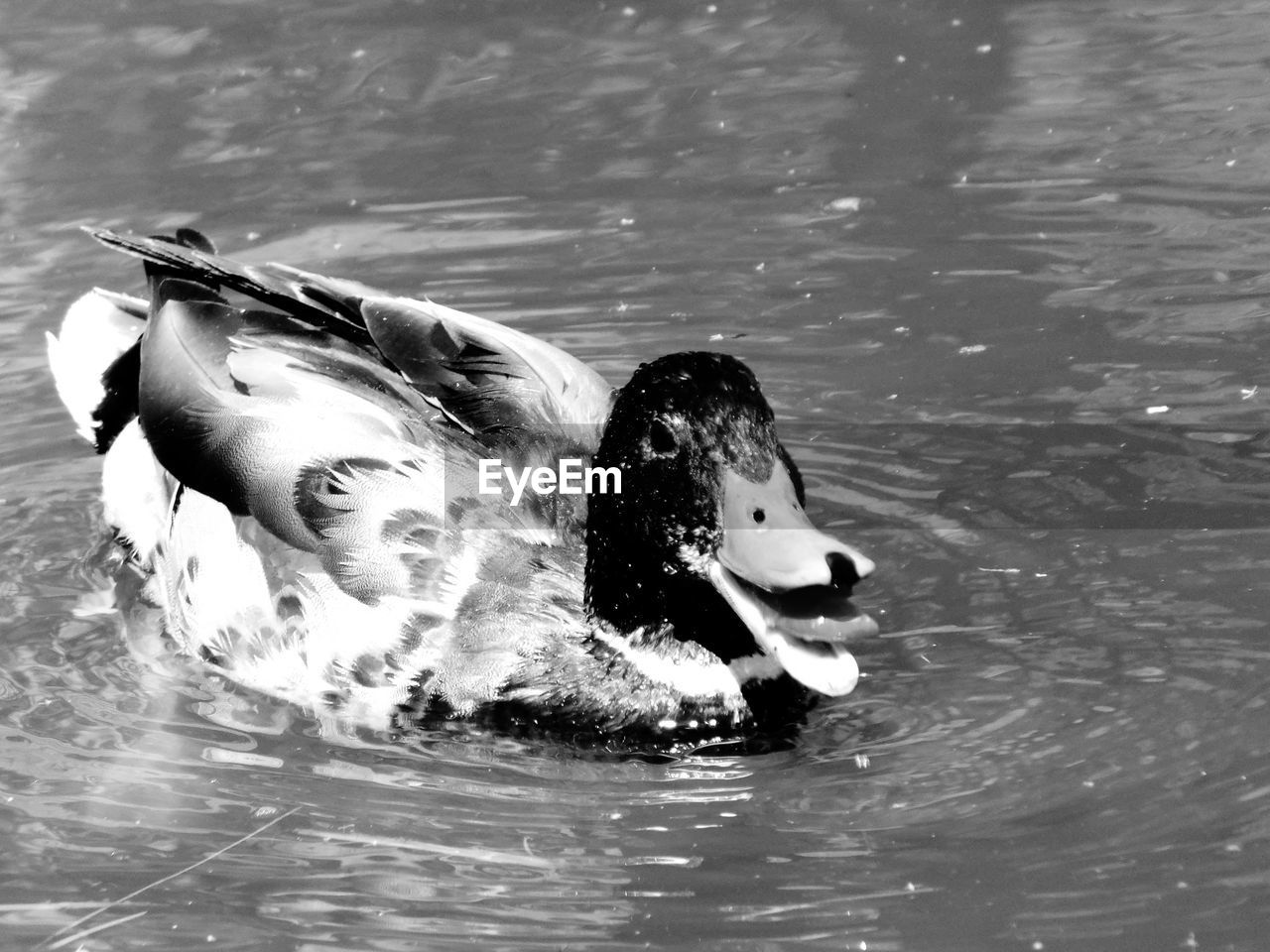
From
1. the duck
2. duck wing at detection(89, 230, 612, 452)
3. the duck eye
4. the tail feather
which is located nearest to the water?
the duck

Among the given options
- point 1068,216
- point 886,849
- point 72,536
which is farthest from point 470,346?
point 1068,216

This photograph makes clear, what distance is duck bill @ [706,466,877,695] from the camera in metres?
5.25

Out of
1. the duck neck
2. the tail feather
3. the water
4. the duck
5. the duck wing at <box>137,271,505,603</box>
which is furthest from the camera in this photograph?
the tail feather

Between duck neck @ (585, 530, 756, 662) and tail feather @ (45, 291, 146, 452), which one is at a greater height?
tail feather @ (45, 291, 146, 452)

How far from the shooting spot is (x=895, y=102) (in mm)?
10414

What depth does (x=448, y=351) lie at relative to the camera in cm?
664

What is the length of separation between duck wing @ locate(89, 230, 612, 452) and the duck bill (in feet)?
4.11

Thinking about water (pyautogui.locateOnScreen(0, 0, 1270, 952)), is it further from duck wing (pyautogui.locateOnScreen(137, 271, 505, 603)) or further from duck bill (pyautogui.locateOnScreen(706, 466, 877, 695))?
duck wing (pyautogui.locateOnScreen(137, 271, 505, 603))

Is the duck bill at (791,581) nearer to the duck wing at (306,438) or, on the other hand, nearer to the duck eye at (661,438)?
Result: the duck eye at (661,438)

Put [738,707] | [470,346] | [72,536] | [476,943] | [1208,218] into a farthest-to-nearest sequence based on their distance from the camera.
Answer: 1. [1208,218]
2. [72,536]
3. [470,346]
4. [738,707]
5. [476,943]

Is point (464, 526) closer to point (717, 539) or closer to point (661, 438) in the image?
point (661, 438)

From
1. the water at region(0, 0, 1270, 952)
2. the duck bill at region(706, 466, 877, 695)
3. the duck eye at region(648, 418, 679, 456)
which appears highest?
the duck eye at region(648, 418, 679, 456)

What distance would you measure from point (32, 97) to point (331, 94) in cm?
167

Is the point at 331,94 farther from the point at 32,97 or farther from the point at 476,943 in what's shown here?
the point at 476,943
